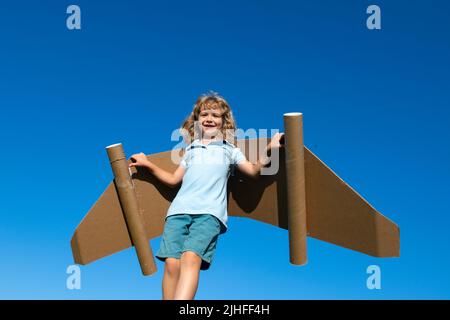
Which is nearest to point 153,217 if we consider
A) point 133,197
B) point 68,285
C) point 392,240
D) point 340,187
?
point 133,197

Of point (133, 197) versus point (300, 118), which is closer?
point (300, 118)

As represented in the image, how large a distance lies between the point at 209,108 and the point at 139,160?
0.61 m

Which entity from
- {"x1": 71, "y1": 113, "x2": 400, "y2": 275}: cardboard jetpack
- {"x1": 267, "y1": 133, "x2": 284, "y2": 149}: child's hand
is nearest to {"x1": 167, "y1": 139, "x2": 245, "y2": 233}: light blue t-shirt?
{"x1": 71, "y1": 113, "x2": 400, "y2": 275}: cardboard jetpack

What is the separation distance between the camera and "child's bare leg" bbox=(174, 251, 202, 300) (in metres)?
2.61

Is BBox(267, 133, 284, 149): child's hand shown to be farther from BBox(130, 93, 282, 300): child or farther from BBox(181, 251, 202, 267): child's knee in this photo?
BBox(181, 251, 202, 267): child's knee

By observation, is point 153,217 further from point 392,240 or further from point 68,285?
point 392,240

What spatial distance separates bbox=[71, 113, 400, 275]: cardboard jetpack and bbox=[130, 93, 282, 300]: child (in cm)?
11

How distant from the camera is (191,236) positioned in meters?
2.90

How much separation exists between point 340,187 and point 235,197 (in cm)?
79

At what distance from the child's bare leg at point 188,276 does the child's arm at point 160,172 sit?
0.69 metres

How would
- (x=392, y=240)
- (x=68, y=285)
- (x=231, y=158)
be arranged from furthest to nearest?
1. (x=231, y=158)
2. (x=68, y=285)
3. (x=392, y=240)

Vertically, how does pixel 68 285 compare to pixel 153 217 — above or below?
below

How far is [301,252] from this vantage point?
302 cm

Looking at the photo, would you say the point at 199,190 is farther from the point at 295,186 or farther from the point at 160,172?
the point at 295,186
